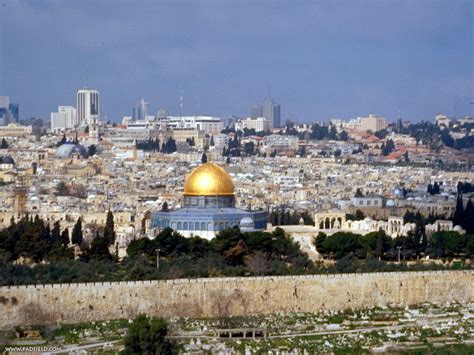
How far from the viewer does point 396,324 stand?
35.4 m

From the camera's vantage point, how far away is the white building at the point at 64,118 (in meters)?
153

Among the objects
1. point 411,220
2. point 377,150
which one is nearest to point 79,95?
point 377,150

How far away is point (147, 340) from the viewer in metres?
30.5

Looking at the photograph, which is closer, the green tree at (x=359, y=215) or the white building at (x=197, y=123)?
the green tree at (x=359, y=215)

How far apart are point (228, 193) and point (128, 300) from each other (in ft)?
40.1

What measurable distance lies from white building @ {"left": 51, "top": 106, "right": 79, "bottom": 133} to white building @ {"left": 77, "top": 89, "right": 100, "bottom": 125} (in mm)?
612

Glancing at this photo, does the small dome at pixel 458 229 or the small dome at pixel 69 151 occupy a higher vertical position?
the small dome at pixel 69 151

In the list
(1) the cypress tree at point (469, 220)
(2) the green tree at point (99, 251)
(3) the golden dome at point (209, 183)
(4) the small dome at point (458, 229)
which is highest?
(3) the golden dome at point (209, 183)

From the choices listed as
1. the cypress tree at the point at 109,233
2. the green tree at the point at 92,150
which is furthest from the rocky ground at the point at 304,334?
the green tree at the point at 92,150

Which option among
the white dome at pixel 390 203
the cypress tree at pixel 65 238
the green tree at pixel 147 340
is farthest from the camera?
the white dome at pixel 390 203

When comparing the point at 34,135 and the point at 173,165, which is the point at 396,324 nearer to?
the point at 173,165

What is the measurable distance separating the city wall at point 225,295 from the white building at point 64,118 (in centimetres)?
11421

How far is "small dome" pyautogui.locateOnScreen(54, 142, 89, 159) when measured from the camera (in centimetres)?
10650

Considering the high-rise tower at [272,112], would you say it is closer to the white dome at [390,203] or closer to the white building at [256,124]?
the white building at [256,124]
